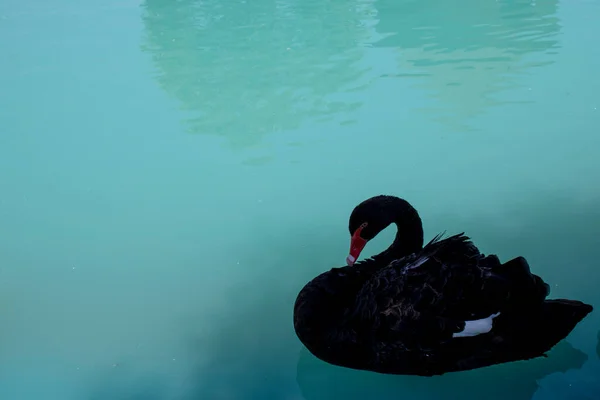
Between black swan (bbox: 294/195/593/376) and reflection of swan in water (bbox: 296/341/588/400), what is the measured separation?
94mm

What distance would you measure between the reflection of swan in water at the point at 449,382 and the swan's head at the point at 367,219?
18.0 inches

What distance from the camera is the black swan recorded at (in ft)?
6.98

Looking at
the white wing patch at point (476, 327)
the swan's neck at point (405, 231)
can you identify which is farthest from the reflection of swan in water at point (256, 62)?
the white wing patch at point (476, 327)

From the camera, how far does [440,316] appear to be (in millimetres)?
2141

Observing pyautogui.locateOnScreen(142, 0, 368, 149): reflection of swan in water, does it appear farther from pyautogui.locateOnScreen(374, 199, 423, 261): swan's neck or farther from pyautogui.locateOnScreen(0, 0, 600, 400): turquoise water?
pyautogui.locateOnScreen(374, 199, 423, 261): swan's neck

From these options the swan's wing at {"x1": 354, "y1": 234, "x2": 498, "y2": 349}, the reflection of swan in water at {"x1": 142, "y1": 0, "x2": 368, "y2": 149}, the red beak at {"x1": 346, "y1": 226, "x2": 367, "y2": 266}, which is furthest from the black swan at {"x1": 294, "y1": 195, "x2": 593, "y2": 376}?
the reflection of swan in water at {"x1": 142, "y1": 0, "x2": 368, "y2": 149}

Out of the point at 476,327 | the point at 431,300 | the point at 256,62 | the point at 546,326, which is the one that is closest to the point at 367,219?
the point at 431,300

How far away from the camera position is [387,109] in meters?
5.14

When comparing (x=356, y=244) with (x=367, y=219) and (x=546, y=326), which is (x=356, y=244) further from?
(x=546, y=326)

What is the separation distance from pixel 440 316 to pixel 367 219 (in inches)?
21.2

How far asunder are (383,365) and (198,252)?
4.43 ft

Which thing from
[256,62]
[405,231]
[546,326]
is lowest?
[256,62]

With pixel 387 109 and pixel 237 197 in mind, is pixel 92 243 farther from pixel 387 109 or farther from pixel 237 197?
pixel 387 109

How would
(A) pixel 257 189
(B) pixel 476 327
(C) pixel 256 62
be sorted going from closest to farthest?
1. (B) pixel 476 327
2. (A) pixel 257 189
3. (C) pixel 256 62
